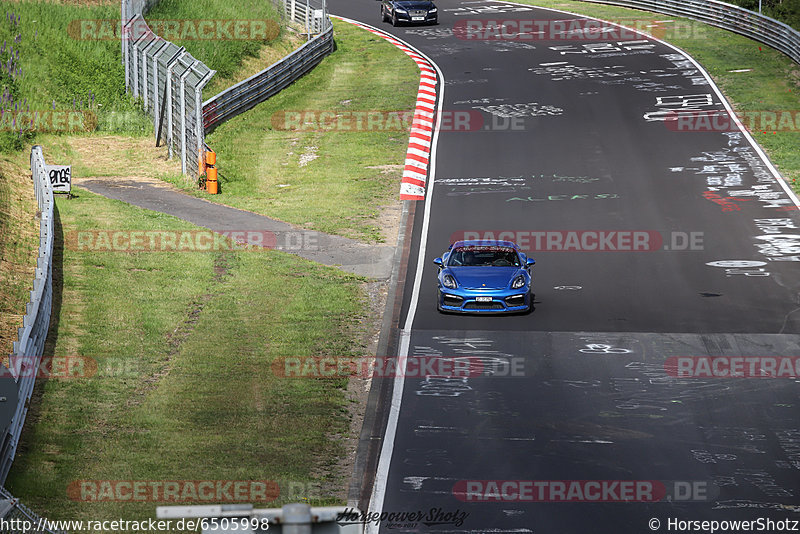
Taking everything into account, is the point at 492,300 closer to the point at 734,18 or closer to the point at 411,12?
the point at 734,18

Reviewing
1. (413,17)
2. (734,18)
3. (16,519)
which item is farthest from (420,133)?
(16,519)

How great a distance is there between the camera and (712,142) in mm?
35312

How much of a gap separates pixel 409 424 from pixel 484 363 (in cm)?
288

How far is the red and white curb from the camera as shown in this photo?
31.6m

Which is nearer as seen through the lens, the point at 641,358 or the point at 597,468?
the point at 597,468

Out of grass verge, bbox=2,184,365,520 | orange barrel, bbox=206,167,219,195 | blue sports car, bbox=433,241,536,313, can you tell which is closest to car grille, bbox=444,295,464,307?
blue sports car, bbox=433,241,536,313

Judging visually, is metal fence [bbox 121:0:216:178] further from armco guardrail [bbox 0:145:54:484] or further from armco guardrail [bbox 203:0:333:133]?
armco guardrail [bbox 0:145:54:484]

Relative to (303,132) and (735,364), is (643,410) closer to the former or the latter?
→ (735,364)

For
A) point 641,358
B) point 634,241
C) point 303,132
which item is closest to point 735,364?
point 641,358

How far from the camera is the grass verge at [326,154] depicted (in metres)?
30.2

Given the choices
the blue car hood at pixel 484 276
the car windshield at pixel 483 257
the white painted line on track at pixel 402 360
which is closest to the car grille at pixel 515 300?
the blue car hood at pixel 484 276

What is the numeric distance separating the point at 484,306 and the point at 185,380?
620cm

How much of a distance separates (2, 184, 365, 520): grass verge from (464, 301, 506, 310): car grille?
7.00 ft

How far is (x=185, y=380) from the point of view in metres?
17.6
